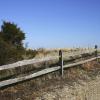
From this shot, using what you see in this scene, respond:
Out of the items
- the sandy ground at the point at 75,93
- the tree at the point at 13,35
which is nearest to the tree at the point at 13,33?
the tree at the point at 13,35

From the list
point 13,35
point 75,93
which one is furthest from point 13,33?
point 75,93

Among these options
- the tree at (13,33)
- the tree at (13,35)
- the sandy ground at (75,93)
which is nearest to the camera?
the sandy ground at (75,93)

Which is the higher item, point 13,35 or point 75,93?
point 13,35

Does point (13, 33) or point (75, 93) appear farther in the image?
point (13, 33)

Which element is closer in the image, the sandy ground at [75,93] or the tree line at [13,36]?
the sandy ground at [75,93]

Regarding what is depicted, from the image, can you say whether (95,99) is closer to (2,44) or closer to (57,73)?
(57,73)

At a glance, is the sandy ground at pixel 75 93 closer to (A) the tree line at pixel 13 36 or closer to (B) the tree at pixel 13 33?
(A) the tree line at pixel 13 36

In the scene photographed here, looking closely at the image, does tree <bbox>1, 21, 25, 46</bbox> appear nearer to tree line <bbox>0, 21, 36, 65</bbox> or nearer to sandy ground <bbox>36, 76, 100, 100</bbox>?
tree line <bbox>0, 21, 36, 65</bbox>

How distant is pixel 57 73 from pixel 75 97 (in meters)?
3.74

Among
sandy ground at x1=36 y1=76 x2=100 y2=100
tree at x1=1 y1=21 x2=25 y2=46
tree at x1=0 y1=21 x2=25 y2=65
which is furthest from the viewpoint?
tree at x1=1 y1=21 x2=25 y2=46

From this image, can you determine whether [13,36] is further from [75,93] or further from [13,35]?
[75,93]

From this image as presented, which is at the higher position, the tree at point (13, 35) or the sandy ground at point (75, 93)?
the tree at point (13, 35)

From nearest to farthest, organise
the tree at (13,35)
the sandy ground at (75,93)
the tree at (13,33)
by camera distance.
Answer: the sandy ground at (75,93), the tree at (13,35), the tree at (13,33)

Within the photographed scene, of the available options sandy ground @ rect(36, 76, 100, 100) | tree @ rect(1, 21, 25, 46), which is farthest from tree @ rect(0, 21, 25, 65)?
sandy ground @ rect(36, 76, 100, 100)
